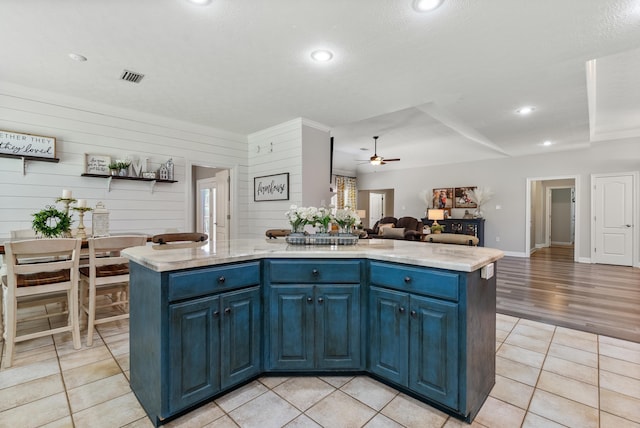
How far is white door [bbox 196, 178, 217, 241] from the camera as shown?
6976 millimetres

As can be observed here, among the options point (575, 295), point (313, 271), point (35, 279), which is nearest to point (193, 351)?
point (313, 271)

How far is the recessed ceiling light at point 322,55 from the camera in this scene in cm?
286

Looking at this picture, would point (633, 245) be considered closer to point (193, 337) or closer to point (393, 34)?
point (393, 34)

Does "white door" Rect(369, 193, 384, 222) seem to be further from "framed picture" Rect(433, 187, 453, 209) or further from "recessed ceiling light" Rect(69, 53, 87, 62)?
"recessed ceiling light" Rect(69, 53, 87, 62)

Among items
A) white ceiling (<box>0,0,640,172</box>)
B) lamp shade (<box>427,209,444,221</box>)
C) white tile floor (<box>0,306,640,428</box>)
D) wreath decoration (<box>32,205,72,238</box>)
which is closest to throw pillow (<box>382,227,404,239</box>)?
lamp shade (<box>427,209,444,221</box>)

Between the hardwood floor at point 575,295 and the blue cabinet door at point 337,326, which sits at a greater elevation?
the blue cabinet door at point 337,326

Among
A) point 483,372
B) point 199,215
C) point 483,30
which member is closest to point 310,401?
point 483,372

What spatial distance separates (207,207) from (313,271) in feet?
19.9

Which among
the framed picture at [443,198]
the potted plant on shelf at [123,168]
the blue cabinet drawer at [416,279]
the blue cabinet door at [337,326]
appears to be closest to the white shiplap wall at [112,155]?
the potted plant on shelf at [123,168]

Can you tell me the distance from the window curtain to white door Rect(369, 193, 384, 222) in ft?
5.89

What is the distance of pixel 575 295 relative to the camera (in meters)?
4.28

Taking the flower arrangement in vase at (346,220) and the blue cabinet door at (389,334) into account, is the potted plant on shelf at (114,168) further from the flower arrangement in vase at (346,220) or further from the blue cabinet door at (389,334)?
the blue cabinet door at (389,334)

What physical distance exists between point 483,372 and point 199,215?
6.96m

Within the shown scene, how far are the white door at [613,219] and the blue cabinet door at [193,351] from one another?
28.4 ft
